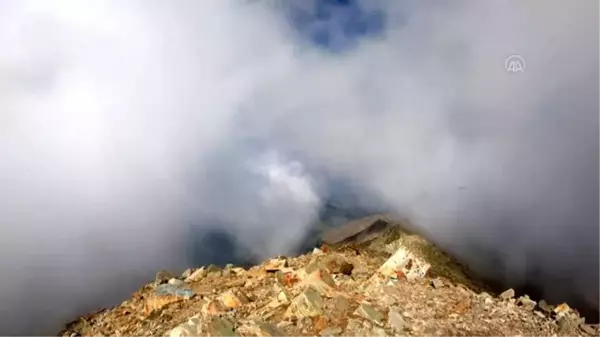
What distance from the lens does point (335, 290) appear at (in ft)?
20.4

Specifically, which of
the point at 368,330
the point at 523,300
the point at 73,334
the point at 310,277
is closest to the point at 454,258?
→ the point at 523,300

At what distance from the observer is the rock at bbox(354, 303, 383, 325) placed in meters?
5.46

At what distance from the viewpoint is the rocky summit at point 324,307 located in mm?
5348

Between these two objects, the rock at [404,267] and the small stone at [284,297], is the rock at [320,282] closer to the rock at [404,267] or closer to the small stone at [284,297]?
the small stone at [284,297]

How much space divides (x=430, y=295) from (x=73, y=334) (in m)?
4.55

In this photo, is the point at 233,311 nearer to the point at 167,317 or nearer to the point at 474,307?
the point at 167,317

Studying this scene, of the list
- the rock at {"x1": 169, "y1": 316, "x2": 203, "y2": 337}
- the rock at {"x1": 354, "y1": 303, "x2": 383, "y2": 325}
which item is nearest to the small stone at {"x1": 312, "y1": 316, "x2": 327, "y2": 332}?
the rock at {"x1": 354, "y1": 303, "x2": 383, "y2": 325}

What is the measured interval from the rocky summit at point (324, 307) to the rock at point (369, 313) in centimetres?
1

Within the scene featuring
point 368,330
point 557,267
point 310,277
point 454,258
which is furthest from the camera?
point 557,267

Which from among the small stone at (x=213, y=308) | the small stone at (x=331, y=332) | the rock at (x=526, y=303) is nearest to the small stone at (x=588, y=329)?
the rock at (x=526, y=303)

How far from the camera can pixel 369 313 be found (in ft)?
18.1

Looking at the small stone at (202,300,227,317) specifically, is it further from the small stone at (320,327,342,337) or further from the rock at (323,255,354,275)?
the rock at (323,255,354,275)

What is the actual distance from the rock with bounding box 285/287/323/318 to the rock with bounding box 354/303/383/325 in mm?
424

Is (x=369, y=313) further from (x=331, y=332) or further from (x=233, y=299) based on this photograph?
(x=233, y=299)
